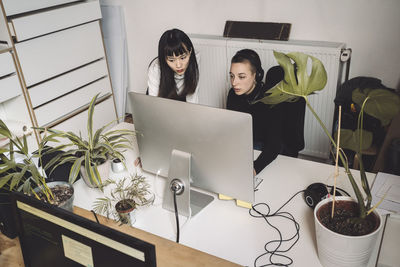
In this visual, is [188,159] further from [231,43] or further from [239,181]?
[231,43]

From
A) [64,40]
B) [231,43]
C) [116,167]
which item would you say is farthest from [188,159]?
[64,40]

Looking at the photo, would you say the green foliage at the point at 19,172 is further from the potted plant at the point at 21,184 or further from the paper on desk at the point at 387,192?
the paper on desk at the point at 387,192

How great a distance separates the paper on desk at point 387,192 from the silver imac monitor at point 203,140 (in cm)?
50

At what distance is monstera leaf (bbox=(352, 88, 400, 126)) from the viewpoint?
1086mm

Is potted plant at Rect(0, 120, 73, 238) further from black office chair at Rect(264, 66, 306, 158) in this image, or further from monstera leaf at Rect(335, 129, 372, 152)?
black office chair at Rect(264, 66, 306, 158)

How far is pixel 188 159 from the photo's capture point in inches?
52.6

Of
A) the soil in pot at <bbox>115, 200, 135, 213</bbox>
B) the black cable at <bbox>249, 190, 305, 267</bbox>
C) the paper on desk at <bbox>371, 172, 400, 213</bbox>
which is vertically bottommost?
the black cable at <bbox>249, 190, 305, 267</bbox>

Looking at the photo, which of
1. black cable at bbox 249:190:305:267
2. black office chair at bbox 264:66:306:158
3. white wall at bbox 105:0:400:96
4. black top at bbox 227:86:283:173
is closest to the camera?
black cable at bbox 249:190:305:267

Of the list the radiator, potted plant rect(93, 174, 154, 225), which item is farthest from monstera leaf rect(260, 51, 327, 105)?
the radiator

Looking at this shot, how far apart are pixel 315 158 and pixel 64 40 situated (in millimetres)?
2319

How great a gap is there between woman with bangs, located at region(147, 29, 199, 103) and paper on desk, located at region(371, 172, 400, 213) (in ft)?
4.23

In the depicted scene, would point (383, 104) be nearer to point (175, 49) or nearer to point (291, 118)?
point (291, 118)

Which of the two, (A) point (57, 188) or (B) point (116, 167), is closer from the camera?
(A) point (57, 188)

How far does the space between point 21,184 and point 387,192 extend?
140 cm
